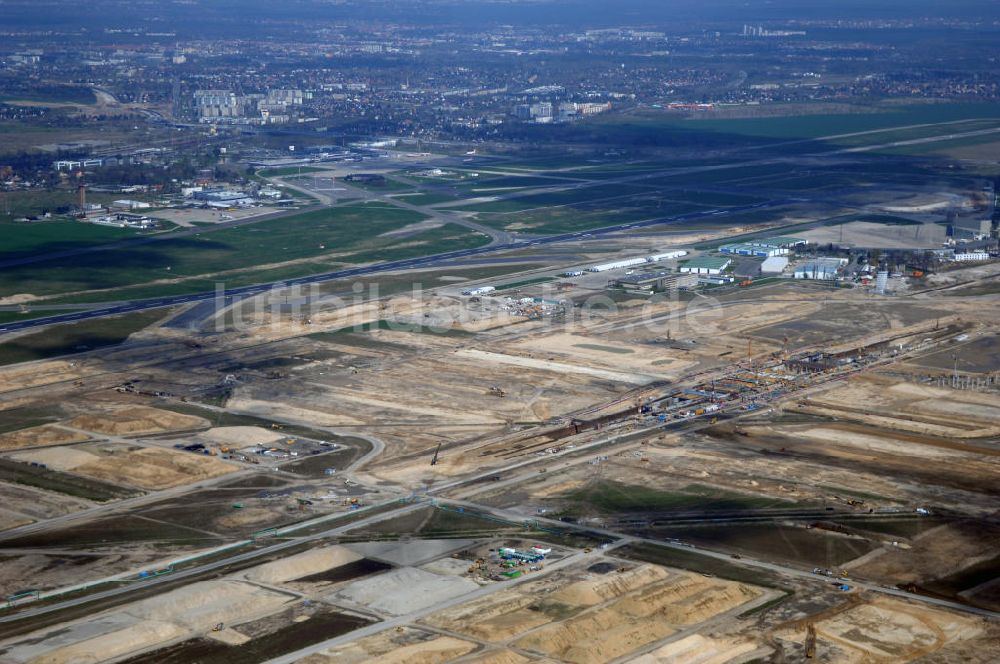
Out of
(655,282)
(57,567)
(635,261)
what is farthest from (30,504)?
(635,261)

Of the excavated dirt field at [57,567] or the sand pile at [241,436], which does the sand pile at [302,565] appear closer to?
the excavated dirt field at [57,567]

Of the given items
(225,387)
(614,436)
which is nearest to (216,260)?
(225,387)

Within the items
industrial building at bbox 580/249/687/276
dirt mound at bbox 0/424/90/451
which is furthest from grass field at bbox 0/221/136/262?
dirt mound at bbox 0/424/90/451

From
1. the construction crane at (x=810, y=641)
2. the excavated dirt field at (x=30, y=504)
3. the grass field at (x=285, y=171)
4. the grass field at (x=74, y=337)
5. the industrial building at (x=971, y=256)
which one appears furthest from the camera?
the grass field at (x=285, y=171)

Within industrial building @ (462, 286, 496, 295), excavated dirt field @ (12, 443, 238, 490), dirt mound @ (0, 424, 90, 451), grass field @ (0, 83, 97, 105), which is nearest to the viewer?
excavated dirt field @ (12, 443, 238, 490)


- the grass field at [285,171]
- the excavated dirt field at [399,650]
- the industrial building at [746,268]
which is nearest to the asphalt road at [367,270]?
the industrial building at [746,268]

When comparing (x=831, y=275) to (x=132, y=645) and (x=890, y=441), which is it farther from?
(x=132, y=645)

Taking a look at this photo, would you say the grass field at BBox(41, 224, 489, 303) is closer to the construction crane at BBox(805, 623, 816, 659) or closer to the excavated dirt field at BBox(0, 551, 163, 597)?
the excavated dirt field at BBox(0, 551, 163, 597)

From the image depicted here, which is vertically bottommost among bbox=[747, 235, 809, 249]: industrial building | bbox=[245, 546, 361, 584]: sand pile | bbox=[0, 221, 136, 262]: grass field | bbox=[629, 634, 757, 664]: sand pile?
bbox=[0, 221, 136, 262]: grass field
